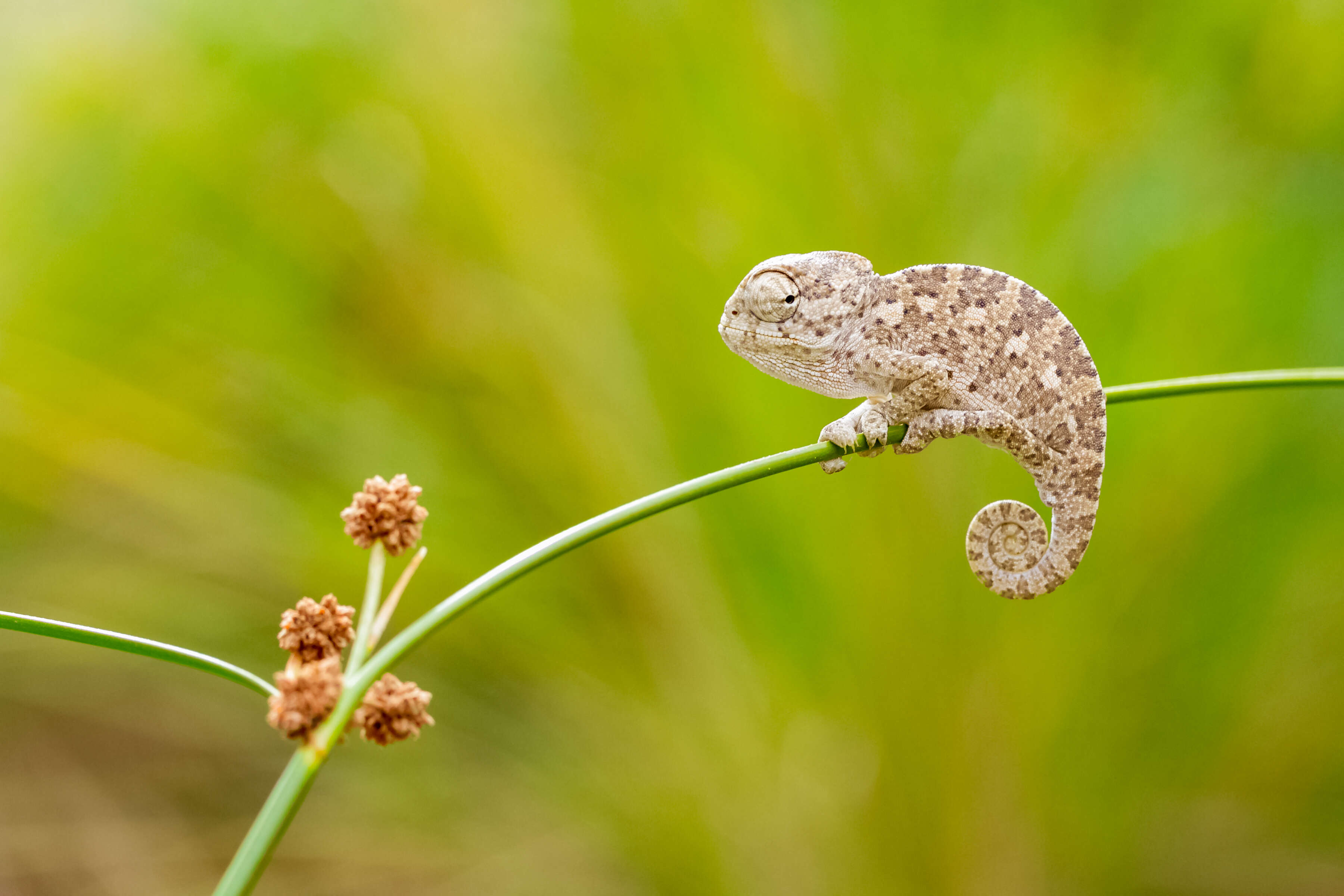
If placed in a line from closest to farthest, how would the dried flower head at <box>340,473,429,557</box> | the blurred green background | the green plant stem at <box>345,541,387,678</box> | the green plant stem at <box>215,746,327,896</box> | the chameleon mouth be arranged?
the green plant stem at <box>215,746,327,896</box>, the green plant stem at <box>345,541,387,678</box>, the dried flower head at <box>340,473,429,557</box>, the chameleon mouth, the blurred green background

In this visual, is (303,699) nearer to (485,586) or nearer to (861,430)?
(485,586)

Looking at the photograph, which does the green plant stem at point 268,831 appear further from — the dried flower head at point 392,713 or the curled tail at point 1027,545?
the curled tail at point 1027,545

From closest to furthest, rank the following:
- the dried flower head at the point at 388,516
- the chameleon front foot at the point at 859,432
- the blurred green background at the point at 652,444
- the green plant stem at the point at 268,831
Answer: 1. the green plant stem at the point at 268,831
2. the dried flower head at the point at 388,516
3. the chameleon front foot at the point at 859,432
4. the blurred green background at the point at 652,444

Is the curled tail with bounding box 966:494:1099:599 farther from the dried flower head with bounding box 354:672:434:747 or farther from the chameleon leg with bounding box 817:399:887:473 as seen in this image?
the dried flower head with bounding box 354:672:434:747

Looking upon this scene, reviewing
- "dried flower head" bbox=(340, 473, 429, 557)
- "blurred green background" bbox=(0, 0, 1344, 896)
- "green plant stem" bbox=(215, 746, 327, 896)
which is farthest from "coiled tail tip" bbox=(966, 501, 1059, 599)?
"blurred green background" bbox=(0, 0, 1344, 896)

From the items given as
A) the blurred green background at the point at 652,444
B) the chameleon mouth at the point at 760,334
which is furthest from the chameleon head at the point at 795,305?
the blurred green background at the point at 652,444
